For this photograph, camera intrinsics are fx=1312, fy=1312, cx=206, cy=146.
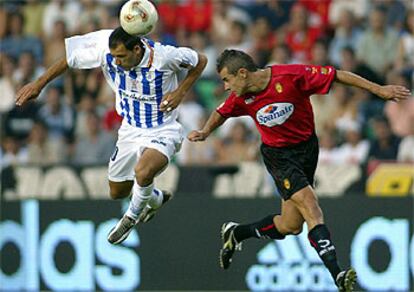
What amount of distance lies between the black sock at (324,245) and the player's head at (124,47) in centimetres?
212

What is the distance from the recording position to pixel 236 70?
10875mm

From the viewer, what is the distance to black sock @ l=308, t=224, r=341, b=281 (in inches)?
422

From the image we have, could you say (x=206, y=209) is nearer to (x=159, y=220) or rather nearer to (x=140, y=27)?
(x=159, y=220)

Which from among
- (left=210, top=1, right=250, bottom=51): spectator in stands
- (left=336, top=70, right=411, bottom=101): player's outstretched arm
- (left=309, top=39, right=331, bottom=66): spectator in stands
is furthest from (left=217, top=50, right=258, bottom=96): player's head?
(left=210, top=1, right=250, bottom=51): spectator in stands

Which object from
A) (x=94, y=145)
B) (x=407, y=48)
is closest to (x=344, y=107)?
(x=407, y=48)

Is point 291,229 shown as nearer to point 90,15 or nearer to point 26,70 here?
point 26,70

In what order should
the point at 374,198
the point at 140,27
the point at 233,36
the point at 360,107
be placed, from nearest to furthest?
the point at 140,27
the point at 374,198
the point at 360,107
the point at 233,36

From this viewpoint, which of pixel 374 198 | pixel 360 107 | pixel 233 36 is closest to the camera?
pixel 374 198

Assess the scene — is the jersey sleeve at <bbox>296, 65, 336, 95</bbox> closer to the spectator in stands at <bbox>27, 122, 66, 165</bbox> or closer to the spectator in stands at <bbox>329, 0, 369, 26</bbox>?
the spectator in stands at <bbox>27, 122, 66, 165</bbox>

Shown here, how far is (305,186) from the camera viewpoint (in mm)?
11195

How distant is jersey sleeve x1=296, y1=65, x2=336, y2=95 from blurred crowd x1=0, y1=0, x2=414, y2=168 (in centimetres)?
447

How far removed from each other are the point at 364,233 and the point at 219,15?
4.26 meters

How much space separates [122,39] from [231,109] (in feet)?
3.66

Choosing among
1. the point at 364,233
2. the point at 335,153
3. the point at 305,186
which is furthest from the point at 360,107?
the point at 305,186
